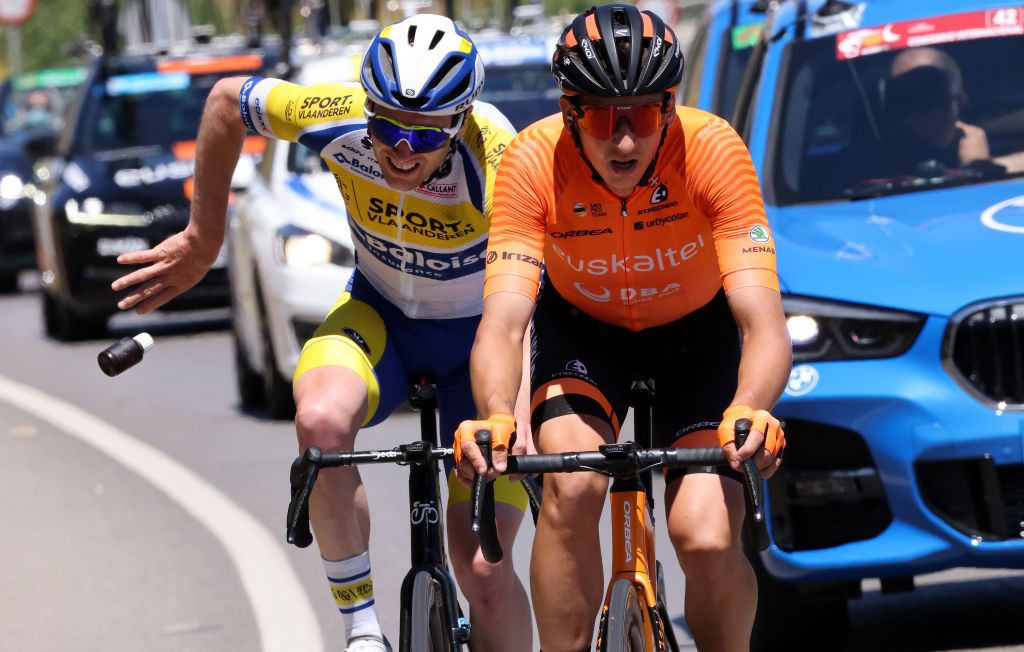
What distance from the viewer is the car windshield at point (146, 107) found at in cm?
1620

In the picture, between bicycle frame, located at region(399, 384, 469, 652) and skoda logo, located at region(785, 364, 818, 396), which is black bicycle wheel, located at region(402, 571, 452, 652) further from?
skoda logo, located at region(785, 364, 818, 396)

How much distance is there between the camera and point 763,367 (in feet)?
14.1

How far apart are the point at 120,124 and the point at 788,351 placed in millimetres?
12550

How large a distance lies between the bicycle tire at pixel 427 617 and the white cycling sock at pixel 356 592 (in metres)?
0.31

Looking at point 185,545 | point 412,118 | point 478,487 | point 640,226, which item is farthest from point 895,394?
point 185,545

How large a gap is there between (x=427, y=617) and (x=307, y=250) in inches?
257

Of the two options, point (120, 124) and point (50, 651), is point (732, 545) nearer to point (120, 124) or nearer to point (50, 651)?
point (50, 651)

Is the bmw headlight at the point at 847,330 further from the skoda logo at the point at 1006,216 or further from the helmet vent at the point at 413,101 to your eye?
the helmet vent at the point at 413,101

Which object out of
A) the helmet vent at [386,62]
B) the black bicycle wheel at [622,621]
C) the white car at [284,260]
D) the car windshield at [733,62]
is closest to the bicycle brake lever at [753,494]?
the black bicycle wheel at [622,621]

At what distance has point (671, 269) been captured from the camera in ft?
15.8

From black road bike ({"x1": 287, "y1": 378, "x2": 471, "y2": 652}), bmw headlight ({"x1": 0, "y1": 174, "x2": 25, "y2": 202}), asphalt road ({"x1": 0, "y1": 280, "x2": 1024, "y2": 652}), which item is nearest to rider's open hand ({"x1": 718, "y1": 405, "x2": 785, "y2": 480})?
black road bike ({"x1": 287, "y1": 378, "x2": 471, "y2": 652})

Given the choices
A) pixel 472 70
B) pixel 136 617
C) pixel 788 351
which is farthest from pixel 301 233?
pixel 788 351

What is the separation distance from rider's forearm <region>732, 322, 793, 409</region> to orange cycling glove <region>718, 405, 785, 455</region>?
17 centimetres

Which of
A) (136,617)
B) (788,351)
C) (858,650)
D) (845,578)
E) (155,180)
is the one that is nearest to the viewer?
(788,351)
